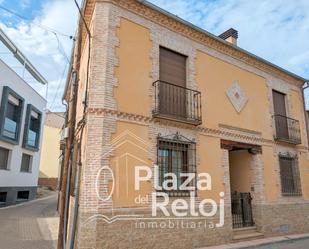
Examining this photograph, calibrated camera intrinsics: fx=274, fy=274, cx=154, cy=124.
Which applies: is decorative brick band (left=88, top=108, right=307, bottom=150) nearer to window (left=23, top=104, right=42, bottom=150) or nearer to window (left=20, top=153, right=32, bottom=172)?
window (left=23, top=104, right=42, bottom=150)

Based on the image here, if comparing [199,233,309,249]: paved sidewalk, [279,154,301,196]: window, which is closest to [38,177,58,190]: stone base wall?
[279,154,301,196]: window

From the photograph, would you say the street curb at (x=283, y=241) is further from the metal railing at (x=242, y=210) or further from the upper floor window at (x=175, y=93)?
the upper floor window at (x=175, y=93)

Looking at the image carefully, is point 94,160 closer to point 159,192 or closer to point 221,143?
point 159,192

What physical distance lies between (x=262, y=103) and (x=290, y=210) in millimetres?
4116

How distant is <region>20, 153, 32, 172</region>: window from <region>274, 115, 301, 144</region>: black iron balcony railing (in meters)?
15.9

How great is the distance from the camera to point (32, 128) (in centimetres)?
1986

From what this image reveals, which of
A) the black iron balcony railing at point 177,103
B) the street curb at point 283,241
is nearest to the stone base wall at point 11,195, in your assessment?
the black iron balcony railing at point 177,103

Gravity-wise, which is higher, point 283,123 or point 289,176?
point 283,123

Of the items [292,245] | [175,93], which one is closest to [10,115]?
[175,93]

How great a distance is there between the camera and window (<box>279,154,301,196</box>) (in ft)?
34.3

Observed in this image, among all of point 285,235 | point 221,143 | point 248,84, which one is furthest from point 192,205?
point 248,84

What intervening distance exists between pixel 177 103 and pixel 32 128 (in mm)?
15190

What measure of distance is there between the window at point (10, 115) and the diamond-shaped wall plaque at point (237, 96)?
12.1 metres

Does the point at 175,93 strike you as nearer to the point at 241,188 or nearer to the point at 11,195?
the point at 241,188
